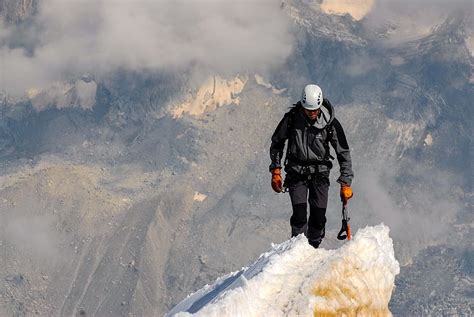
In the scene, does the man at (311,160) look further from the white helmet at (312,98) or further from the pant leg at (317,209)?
the white helmet at (312,98)

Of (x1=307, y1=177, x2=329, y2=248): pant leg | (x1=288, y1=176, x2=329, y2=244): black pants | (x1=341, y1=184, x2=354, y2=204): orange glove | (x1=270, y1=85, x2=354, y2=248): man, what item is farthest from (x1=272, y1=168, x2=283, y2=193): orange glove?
(x1=341, y1=184, x2=354, y2=204): orange glove

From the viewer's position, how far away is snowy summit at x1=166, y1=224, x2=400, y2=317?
1691 cm

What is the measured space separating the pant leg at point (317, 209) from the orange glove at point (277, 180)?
42.7 inches

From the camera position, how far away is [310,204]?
94.3 ft

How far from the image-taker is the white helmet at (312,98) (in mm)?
26547

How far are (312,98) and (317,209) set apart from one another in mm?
3835

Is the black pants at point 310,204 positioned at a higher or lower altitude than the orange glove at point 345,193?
lower

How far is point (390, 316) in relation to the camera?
19141 mm

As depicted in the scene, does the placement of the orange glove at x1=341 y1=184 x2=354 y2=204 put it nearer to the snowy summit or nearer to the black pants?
the black pants

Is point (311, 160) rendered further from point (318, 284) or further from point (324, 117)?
point (318, 284)

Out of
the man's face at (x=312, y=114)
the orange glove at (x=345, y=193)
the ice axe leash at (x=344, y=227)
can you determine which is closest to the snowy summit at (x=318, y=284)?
the ice axe leash at (x=344, y=227)

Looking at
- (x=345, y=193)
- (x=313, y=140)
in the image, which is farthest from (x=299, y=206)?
(x=313, y=140)

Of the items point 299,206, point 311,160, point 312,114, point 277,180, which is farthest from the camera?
point 277,180

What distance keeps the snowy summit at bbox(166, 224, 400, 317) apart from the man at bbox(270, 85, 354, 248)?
25.4 feet
